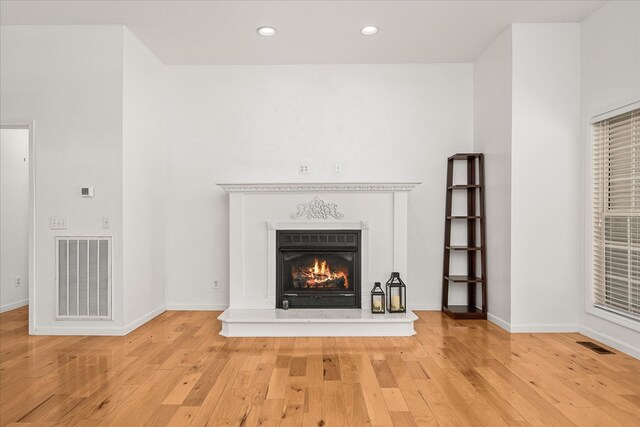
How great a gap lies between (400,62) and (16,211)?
194 inches

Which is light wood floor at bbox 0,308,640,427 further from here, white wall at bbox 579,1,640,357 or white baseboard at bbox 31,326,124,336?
white wall at bbox 579,1,640,357

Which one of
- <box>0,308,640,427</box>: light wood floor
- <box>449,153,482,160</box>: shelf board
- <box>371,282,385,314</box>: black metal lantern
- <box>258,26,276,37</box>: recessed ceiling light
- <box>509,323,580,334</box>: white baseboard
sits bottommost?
<box>0,308,640,427</box>: light wood floor

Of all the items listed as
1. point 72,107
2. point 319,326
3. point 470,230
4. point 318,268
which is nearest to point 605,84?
point 470,230

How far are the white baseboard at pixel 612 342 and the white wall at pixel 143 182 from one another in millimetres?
4266

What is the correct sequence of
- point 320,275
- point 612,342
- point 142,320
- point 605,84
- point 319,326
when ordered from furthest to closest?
1. point 320,275
2. point 142,320
3. point 319,326
4. point 605,84
5. point 612,342

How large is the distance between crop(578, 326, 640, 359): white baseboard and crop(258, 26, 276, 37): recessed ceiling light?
13.4 ft

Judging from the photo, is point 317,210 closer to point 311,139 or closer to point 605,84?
point 311,139

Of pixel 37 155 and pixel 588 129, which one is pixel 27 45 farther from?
pixel 588 129

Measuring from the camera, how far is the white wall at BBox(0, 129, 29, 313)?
4.57 m

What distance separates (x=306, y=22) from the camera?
145 inches

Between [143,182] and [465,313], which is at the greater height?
[143,182]

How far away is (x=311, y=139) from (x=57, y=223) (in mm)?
2726

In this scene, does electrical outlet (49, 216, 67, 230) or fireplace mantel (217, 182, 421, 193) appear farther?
fireplace mantel (217, 182, 421, 193)

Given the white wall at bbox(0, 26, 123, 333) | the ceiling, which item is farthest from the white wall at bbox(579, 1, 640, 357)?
the white wall at bbox(0, 26, 123, 333)
